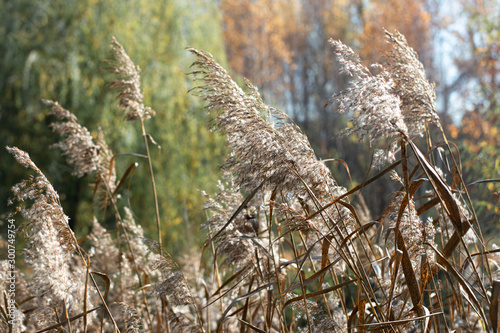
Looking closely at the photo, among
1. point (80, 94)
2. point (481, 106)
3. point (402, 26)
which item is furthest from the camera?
point (402, 26)

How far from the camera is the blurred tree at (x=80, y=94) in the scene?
16.6 feet

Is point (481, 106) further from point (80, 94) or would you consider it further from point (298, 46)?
point (298, 46)

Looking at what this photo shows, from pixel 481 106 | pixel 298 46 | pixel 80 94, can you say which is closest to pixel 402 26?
pixel 481 106

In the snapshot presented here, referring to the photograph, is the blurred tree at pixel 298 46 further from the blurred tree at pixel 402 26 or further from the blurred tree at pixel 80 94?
the blurred tree at pixel 80 94

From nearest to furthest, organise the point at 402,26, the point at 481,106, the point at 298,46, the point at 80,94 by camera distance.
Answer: the point at 80,94 < the point at 481,106 < the point at 402,26 < the point at 298,46

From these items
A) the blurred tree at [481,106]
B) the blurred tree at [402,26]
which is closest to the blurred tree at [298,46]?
the blurred tree at [402,26]

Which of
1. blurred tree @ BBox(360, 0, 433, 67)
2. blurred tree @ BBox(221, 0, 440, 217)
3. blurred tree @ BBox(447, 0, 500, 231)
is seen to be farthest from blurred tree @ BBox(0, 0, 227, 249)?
blurred tree @ BBox(221, 0, 440, 217)

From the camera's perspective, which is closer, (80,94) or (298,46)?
(80,94)

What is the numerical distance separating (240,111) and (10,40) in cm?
473

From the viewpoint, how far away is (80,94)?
5117 millimetres

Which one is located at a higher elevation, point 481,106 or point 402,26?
point 402,26

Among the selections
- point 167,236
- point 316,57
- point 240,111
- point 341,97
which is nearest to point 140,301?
point 240,111

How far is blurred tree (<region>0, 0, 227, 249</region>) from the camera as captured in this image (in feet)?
16.6

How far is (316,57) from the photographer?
15734mm
